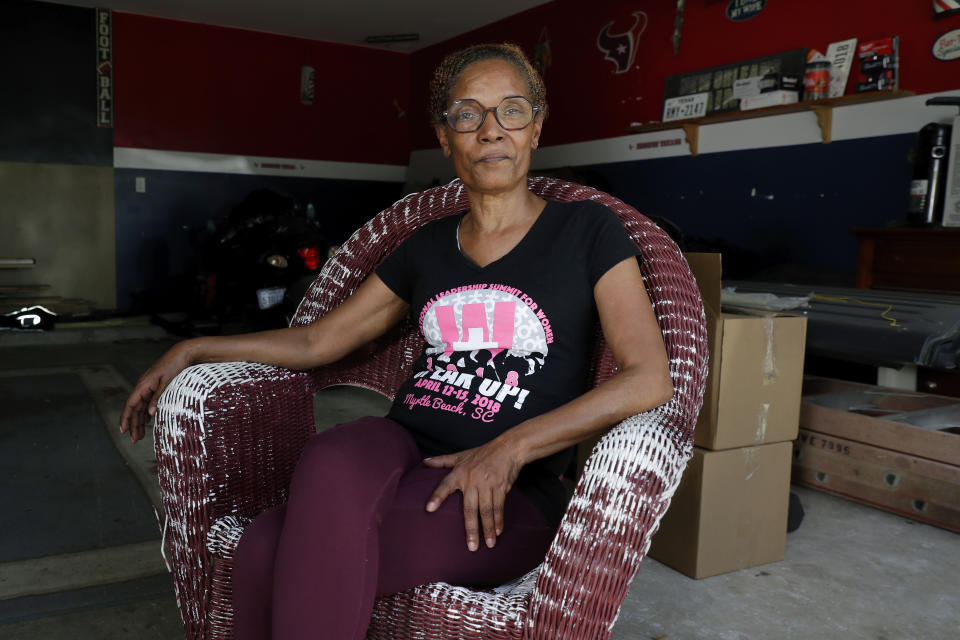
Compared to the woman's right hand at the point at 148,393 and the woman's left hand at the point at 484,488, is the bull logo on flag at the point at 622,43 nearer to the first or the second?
the woman's right hand at the point at 148,393

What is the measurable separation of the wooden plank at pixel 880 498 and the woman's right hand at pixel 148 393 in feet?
7.30

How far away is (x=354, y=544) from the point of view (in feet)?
3.22

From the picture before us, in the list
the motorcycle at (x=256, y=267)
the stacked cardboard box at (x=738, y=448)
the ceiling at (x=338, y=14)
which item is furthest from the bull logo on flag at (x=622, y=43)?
the stacked cardboard box at (x=738, y=448)

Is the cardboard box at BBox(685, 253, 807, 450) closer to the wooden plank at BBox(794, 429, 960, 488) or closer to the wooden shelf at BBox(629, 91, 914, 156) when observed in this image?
the wooden plank at BBox(794, 429, 960, 488)

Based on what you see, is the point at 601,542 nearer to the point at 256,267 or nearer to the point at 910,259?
the point at 910,259

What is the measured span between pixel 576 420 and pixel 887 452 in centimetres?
183

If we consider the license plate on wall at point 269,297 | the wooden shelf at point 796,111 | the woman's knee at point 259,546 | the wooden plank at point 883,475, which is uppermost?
the wooden shelf at point 796,111

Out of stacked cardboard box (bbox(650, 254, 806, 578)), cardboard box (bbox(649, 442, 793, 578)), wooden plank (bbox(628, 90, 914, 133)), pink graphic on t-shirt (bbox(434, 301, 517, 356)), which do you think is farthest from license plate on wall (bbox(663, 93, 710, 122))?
pink graphic on t-shirt (bbox(434, 301, 517, 356))

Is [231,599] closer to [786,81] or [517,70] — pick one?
[517,70]

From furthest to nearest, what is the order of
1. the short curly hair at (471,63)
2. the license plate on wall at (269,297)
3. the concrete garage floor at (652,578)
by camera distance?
the license plate on wall at (269,297)
the concrete garage floor at (652,578)
the short curly hair at (471,63)

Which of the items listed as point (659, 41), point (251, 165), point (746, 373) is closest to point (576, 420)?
point (746, 373)

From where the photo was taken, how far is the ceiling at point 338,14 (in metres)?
6.14

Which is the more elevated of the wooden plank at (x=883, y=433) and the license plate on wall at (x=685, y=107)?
the license plate on wall at (x=685, y=107)

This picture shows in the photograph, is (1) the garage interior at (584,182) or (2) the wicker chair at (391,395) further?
(1) the garage interior at (584,182)
